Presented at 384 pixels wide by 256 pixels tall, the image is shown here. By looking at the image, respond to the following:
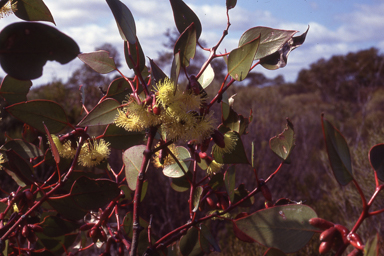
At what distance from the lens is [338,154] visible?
0.24 meters

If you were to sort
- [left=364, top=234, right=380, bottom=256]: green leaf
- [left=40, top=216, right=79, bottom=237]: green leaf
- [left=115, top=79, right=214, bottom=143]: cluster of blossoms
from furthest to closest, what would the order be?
[left=40, top=216, right=79, bottom=237]: green leaf
[left=115, top=79, right=214, bottom=143]: cluster of blossoms
[left=364, top=234, right=380, bottom=256]: green leaf

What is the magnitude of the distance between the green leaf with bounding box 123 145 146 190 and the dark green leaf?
1.0 inches

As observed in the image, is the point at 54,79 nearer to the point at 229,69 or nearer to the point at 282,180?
the point at 282,180

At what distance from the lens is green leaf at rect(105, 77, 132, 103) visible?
406 mm

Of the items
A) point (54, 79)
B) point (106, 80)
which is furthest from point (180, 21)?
point (106, 80)

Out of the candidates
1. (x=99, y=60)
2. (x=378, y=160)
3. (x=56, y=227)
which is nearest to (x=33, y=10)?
(x=99, y=60)

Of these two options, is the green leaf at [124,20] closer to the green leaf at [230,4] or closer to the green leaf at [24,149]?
the green leaf at [230,4]

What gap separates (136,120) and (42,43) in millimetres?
124

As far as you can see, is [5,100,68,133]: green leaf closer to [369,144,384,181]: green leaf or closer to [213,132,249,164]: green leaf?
[213,132,249,164]: green leaf

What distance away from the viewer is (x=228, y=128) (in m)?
0.40

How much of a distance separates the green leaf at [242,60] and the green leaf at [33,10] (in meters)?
0.23

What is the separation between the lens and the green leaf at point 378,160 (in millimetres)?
255

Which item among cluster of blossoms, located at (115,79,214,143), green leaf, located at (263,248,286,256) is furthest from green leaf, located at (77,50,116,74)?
green leaf, located at (263,248,286,256)

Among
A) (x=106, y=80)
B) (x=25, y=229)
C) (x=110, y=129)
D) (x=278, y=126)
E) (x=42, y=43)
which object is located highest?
(x=42, y=43)
